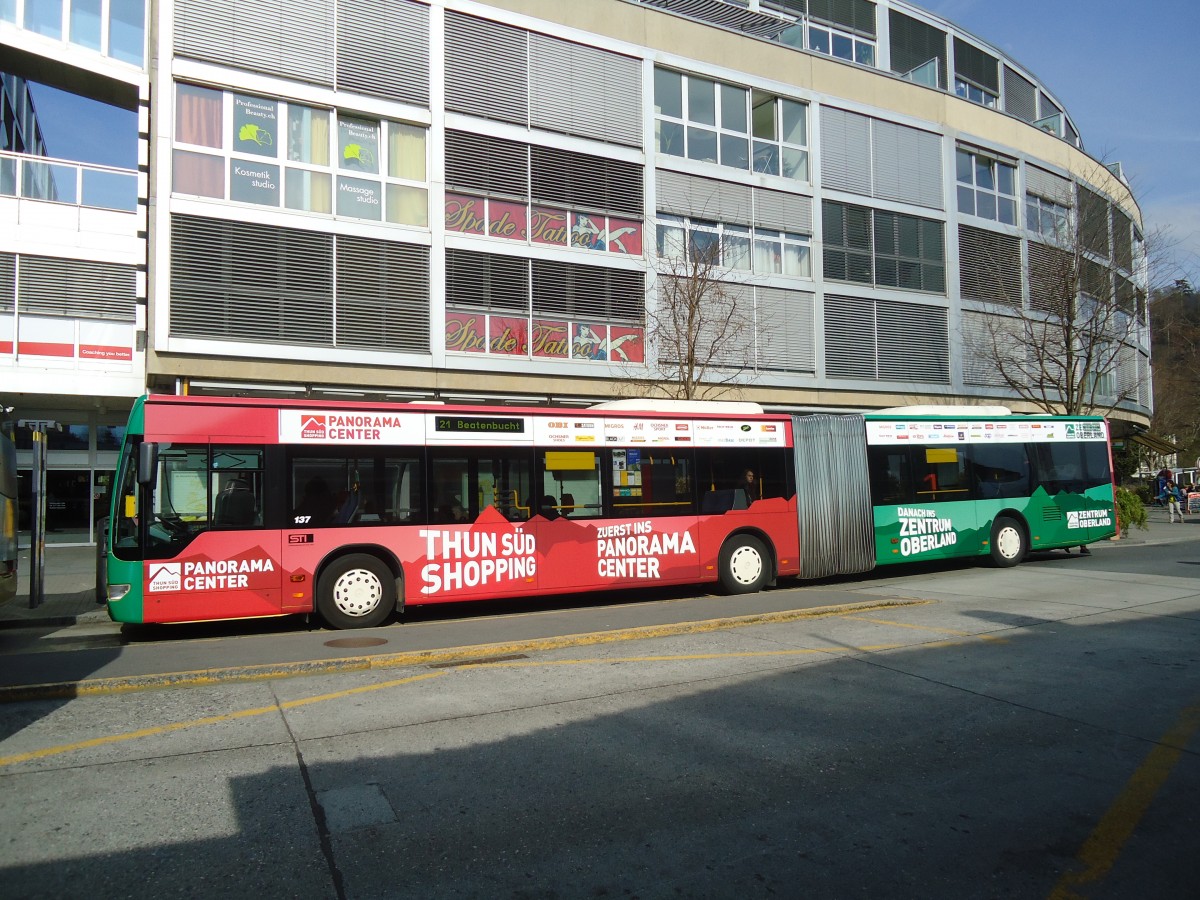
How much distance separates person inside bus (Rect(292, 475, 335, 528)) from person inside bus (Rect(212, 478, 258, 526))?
0.54 meters

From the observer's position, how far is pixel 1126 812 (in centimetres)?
438

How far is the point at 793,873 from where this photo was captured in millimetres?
3717

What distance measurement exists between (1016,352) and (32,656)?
28.6 meters

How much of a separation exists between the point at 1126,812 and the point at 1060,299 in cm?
2401

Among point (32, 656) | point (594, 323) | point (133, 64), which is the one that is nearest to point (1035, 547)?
point (594, 323)

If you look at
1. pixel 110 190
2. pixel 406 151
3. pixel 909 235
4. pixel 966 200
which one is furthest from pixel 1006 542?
pixel 110 190

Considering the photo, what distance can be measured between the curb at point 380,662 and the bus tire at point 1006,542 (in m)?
6.92

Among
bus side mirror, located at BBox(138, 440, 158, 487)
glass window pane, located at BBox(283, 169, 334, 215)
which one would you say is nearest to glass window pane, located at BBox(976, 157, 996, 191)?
glass window pane, located at BBox(283, 169, 334, 215)

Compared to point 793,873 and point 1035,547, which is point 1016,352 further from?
point 793,873

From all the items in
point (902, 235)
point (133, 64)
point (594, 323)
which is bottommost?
point (594, 323)

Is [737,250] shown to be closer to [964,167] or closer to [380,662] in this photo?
[964,167]

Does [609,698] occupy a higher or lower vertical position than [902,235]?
lower

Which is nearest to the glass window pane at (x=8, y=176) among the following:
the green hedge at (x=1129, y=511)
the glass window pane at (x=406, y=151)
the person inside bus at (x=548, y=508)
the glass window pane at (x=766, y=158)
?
the glass window pane at (x=406, y=151)

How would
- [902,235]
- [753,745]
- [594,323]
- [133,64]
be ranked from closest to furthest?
[753,745] < [133,64] < [594,323] < [902,235]
